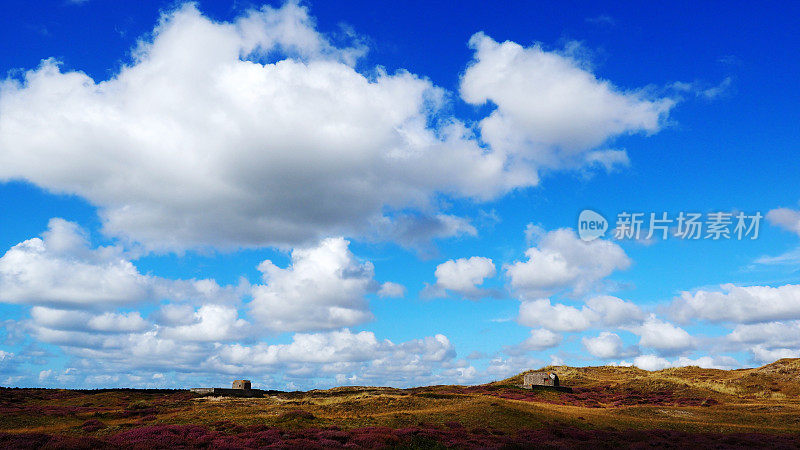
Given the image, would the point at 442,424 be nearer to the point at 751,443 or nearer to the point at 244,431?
the point at 244,431

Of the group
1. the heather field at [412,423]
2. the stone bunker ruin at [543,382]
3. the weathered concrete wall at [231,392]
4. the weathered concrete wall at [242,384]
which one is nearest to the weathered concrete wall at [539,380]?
the stone bunker ruin at [543,382]

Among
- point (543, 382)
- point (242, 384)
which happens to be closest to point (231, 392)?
point (242, 384)

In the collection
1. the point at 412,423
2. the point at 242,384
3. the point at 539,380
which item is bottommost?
the point at 412,423

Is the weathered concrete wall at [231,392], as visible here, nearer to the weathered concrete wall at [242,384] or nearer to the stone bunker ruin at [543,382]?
the weathered concrete wall at [242,384]

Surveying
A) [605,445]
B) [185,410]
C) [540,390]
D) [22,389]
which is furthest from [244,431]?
[22,389]

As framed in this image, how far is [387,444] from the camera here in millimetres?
35688

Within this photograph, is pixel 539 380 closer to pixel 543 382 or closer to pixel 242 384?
pixel 543 382

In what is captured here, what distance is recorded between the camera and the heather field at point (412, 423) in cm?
3725

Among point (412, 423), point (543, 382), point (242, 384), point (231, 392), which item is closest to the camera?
point (412, 423)

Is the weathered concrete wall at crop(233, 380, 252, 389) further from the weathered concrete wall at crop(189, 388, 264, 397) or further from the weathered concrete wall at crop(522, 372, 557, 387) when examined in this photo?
the weathered concrete wall at crop(522, 372, 557, 387)

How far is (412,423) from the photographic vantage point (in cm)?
4603

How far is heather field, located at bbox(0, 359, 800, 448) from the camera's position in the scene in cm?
3725

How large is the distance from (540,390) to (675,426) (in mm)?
39587

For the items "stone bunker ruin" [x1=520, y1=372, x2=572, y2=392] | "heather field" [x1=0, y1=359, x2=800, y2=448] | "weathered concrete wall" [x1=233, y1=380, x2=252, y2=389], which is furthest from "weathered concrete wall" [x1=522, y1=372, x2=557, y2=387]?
"weathered concrete wall" [x1=233, y1=380, x2=252, y2=389]
